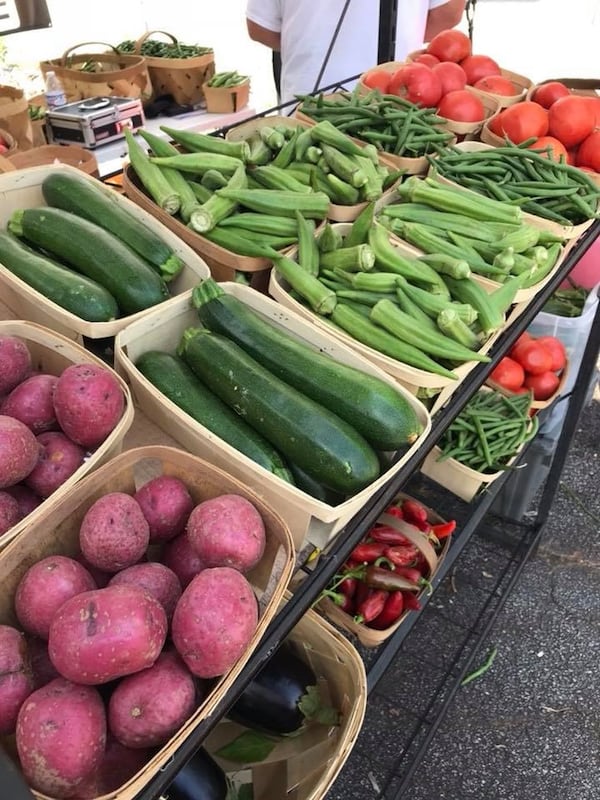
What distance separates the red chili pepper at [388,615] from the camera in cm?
186

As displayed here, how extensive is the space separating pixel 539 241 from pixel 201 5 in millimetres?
10469

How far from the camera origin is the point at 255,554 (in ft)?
3.09

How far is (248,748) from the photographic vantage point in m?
1.41

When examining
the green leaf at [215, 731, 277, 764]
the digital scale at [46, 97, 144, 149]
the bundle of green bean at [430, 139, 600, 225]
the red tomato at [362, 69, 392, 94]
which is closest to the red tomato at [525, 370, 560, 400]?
the bundle of green bean at [430, 139, 600, 225]

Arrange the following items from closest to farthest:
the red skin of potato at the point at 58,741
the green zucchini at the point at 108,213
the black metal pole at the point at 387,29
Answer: the red skin of potato at the point at 58,741 < the green zucchini at the point at 108,213 < the black metal pole at the point at 387,29

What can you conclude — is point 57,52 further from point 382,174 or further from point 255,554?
point 255,554

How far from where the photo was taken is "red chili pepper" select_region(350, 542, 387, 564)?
194 centimetres

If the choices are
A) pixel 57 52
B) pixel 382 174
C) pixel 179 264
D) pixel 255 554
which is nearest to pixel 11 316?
pixel 179 264

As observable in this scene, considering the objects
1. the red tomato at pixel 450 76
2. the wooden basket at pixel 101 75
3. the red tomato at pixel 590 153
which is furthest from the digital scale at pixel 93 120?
the red tomato at pixel 590 153

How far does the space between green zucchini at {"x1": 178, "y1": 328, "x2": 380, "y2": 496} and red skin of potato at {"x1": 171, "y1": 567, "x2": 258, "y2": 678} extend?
0.35 metres

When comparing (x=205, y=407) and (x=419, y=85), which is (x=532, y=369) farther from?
(x=205, y=407)

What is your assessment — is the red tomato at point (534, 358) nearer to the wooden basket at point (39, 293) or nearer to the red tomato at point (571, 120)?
the red tomato at point (571, 120)

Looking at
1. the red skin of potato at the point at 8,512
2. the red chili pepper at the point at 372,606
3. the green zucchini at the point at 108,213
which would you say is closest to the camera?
the red skin of potato at the point at 8,512

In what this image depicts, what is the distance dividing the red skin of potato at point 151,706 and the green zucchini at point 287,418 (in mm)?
451
